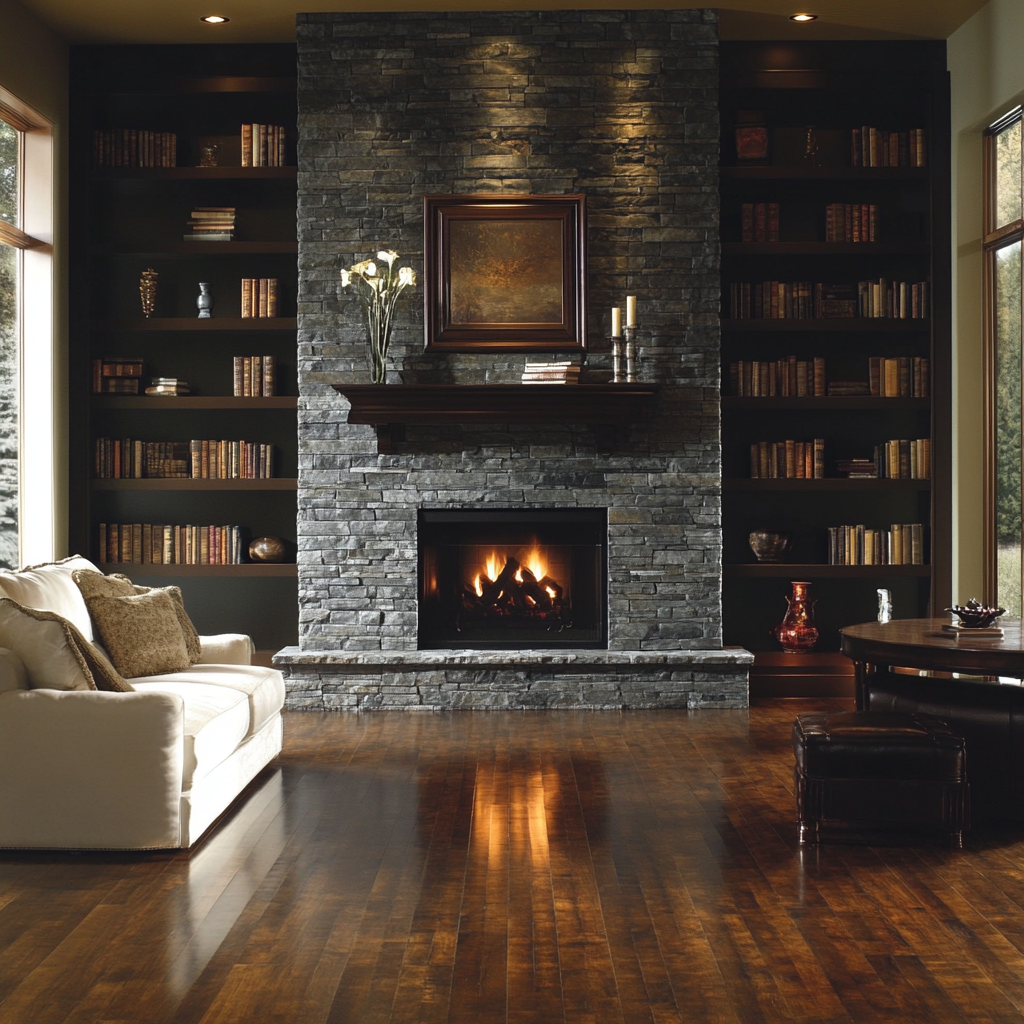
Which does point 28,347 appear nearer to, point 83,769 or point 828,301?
point 83,769

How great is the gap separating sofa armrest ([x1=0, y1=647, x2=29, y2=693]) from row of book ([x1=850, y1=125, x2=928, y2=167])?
17.3ft

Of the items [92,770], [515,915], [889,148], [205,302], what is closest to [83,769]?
[92,770]

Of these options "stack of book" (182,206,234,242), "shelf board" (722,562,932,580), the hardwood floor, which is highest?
"stack of book" (182,206,234,242)

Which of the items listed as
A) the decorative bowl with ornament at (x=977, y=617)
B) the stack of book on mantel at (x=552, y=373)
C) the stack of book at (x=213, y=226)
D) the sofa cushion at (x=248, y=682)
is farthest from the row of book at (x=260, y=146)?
the decorative bowl with ornament at (x=977, y=617)

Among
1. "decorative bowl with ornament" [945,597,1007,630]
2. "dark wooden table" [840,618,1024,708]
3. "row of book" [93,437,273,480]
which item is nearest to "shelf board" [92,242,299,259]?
"row of book" [93,437,273,480]

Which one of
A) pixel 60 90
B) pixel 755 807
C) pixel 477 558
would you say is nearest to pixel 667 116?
pixel 477 558

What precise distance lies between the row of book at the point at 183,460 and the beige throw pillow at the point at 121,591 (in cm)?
178

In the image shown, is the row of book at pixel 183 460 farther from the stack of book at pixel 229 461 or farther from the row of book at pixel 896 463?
the row of book at pixel 896 463

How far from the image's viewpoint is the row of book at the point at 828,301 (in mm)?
6559

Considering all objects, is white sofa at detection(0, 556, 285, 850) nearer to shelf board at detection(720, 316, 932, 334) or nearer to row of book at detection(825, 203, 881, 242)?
shelf board at detection(720, 316, 932, 334)

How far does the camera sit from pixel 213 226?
6562 mm

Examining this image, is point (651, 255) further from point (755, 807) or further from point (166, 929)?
point (166, 929)

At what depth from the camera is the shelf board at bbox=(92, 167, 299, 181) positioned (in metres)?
6.44

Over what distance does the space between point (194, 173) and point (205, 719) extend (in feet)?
12.6
